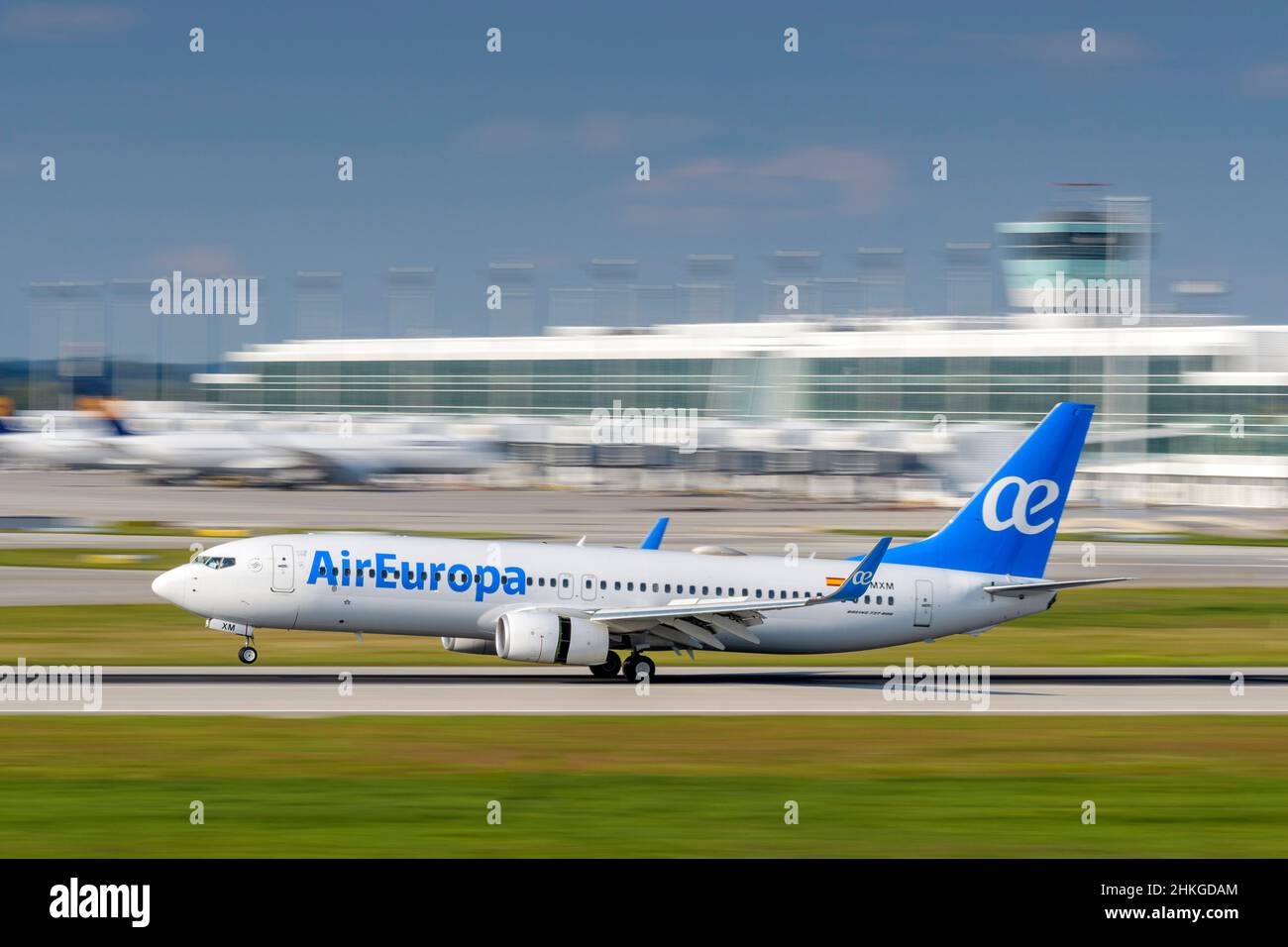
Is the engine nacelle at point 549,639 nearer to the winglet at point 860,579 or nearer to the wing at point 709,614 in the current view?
the wing at point 709,614

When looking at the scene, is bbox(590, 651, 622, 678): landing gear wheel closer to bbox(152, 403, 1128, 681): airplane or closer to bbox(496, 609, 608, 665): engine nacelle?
bbox(152, 403, 1128, 681): airplane

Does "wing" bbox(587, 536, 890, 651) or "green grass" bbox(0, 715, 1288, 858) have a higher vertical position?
"wing" bbox(587, 536, 890, 651)

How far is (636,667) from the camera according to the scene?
37.9 m

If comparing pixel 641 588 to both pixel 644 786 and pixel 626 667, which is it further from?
pixel 644 786

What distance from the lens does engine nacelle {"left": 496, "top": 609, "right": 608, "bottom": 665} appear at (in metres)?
35.7

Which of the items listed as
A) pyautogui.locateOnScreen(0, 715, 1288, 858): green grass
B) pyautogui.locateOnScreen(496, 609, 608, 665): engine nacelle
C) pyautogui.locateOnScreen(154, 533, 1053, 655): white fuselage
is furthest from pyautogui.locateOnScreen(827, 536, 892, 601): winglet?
pyautogui.locateOnScreen(496, 609, 608, 665): engine nacelle

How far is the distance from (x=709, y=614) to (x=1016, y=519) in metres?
8.83

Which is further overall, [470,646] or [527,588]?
[470,646]

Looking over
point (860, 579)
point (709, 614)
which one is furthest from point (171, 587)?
point (860, 579)

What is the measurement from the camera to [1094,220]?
18262 centimetres

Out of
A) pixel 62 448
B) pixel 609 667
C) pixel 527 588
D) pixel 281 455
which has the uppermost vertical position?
pixel 62 448

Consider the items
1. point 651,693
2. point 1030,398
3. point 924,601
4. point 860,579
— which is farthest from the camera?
point 1030,398

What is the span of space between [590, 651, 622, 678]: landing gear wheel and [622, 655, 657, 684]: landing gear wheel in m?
0.26

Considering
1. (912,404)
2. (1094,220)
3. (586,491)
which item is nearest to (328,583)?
(586,491)
